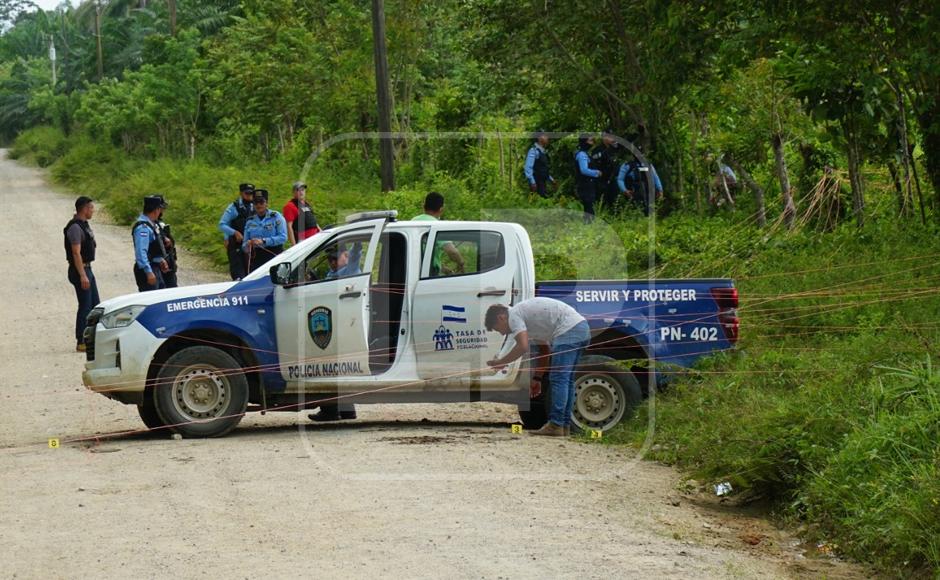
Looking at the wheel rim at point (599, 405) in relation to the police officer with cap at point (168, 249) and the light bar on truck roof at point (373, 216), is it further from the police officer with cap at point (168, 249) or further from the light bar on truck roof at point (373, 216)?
the police officer with cap at point (168, 249)

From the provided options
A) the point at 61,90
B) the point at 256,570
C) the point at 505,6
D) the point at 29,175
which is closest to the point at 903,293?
the point at 256,570

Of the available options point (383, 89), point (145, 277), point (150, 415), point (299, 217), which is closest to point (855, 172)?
point (299, 217)

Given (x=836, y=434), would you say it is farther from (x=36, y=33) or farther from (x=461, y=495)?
(x=36, y=33)

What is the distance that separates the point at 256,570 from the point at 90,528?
157cm

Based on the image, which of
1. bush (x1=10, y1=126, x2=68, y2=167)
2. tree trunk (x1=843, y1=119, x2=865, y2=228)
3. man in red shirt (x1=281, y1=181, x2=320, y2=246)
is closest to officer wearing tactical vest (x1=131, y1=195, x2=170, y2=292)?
man in red shirt (x1=281, y1=181, x2=320, y2=246)

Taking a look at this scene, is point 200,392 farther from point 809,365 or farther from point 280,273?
point 809,365

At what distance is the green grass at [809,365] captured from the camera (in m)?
8.71

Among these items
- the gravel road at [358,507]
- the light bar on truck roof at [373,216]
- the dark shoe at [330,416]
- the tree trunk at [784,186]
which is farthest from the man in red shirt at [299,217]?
the tree trunk at [784,186]

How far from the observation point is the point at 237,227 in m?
17.3

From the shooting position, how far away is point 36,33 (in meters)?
115

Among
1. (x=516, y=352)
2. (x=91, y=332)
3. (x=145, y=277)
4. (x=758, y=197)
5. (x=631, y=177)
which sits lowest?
(x=516, y=352)

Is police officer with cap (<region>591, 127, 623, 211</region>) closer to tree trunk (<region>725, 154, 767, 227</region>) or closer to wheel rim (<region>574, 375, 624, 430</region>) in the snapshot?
tree trunk (<region>725, 154, 767, 227</region>)

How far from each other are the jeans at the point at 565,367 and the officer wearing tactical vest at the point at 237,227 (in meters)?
6.57

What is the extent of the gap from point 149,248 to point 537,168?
27.5 feet
